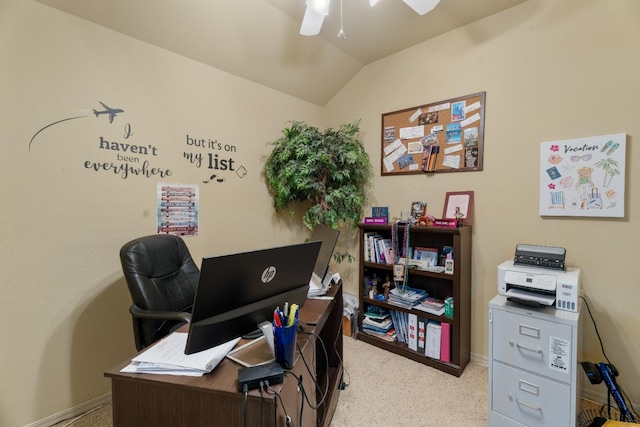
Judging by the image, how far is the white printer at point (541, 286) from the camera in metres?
1.51

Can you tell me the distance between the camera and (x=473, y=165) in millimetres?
2299

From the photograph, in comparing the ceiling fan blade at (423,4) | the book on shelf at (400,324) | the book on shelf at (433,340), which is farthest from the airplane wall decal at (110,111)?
the book on shelf at (433,340)

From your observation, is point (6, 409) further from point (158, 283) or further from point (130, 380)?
point (130, 380)

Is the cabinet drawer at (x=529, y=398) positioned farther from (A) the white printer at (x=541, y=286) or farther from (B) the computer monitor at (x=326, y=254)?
(B) the computer monitor at (x=326, y=254)

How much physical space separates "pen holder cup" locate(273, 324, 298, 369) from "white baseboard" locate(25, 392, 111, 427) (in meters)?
1.75

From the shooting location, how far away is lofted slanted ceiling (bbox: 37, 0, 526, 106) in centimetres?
182

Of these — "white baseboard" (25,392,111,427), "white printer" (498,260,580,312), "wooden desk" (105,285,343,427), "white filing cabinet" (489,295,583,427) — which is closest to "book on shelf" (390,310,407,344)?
"white filing cabinet" (489,295,583,427)

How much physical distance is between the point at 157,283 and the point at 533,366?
215 centimetres

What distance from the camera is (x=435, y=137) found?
8.14 ft

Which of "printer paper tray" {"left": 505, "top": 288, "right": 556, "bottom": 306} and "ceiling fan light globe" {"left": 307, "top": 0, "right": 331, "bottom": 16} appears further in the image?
"ceiling fan light globe" {"left": 307, "top": 0, "right": 331, "bottom": 16}

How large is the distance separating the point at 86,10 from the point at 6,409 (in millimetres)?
2296

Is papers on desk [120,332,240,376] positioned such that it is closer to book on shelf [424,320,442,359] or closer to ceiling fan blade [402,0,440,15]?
book on shelf [424,320,442,359]

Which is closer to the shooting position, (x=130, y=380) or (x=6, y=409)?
(x=130, y=380)

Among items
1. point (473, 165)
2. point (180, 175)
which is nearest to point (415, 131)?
point (473, 165)
